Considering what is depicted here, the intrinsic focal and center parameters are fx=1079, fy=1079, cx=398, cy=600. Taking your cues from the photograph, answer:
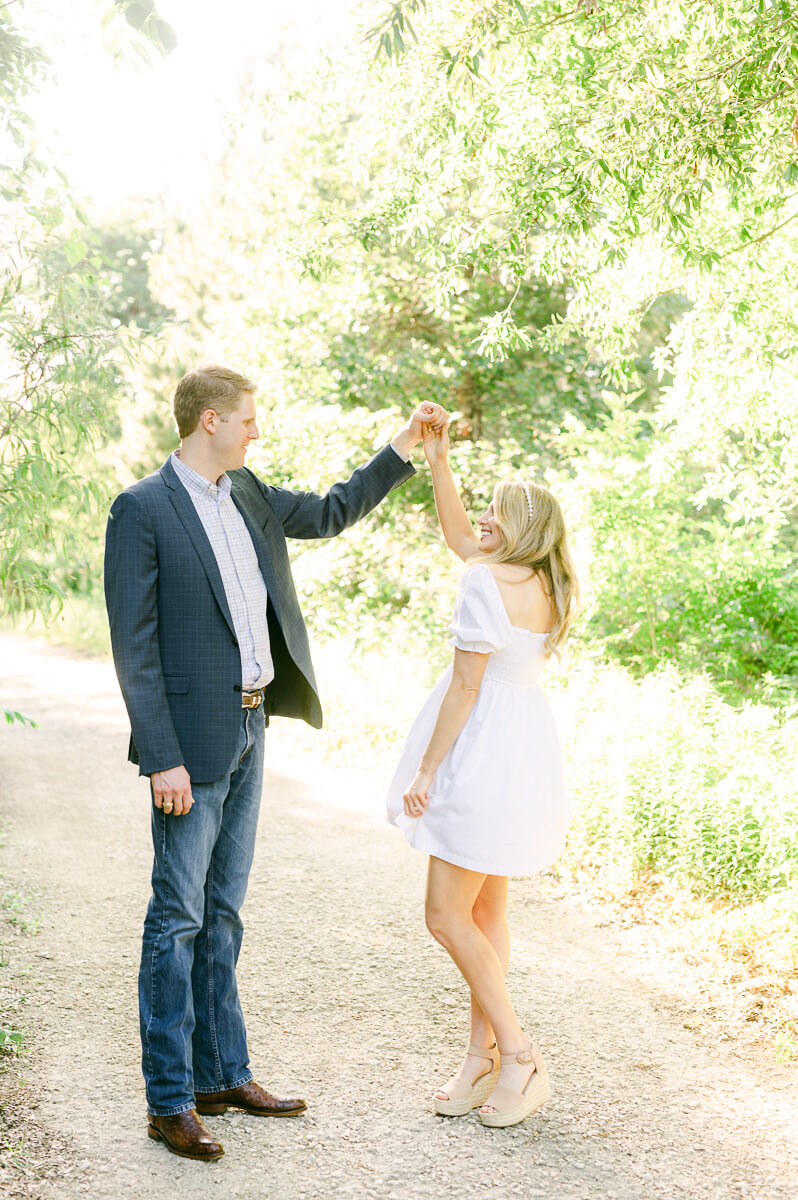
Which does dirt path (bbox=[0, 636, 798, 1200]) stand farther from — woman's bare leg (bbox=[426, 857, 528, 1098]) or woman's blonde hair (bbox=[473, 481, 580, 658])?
woman's blonde hair (bbox=[473, 481, 580, 658])

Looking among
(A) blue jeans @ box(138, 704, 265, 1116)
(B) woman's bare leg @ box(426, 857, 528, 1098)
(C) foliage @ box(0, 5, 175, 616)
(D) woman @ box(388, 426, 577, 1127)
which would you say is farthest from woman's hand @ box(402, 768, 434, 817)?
(C) foliage @ box(0, 5, 175, 616)

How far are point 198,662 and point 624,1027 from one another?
7.21 ft

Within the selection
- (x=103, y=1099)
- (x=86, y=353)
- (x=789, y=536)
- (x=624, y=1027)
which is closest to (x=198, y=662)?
(x=103, y=1099)

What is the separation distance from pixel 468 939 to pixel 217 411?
1706mm

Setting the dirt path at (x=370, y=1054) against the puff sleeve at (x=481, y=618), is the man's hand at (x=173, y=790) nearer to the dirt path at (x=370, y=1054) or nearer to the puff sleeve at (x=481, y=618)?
the puff sleeve at (x=481, y=618)

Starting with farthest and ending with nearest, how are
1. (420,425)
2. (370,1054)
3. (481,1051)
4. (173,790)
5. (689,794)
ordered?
(689,794)
(370,1054)
(420,425)
(481,1051)
(173,790)

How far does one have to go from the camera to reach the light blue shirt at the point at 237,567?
10.3 ft

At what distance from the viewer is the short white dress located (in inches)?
123

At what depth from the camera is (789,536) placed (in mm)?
10531

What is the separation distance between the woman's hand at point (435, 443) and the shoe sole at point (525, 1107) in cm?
194

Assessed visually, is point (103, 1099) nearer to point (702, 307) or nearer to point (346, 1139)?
point (346, 1139)

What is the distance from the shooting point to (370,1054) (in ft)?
12.2

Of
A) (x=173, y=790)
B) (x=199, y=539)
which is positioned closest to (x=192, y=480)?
(x=199, y=539)

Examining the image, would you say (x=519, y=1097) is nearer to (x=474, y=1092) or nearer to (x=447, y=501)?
(x=474, y=1092)
